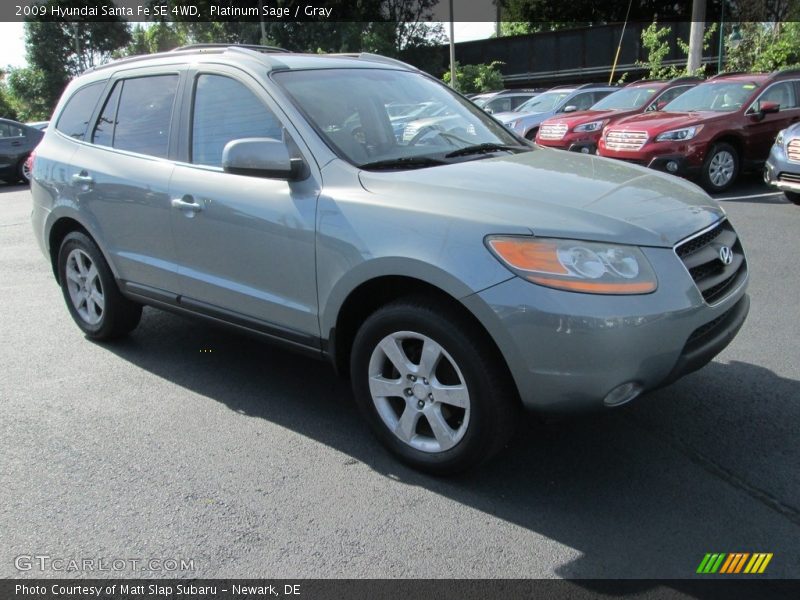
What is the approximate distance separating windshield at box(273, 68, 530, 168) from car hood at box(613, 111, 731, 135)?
6.72 meters

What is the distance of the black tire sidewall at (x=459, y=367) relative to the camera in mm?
2895

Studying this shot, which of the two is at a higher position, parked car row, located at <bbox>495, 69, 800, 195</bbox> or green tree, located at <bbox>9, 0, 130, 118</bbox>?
green tree, located at <bbox>9, 0, 130, 118</bbox>

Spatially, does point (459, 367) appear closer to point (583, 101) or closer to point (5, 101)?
point (583, 101)

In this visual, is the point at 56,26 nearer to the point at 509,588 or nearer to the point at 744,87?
the point at 744,87

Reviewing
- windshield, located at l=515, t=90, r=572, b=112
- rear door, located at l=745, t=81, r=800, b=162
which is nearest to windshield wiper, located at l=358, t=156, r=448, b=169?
rear door, located at l=745, t=81, r=800, b=162

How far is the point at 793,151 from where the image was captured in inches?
333

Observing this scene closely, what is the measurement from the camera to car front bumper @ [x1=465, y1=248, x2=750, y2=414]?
2.68 meters

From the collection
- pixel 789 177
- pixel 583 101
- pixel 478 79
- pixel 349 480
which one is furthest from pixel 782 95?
pixel 478 79

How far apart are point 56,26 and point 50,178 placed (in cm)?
5507

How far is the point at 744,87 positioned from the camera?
1095 centimetres

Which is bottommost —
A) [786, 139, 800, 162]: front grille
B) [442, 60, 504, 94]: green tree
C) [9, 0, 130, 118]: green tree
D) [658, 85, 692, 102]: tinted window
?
[786, 139, 800, 162]: front grille

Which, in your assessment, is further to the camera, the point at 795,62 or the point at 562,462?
the point at 795,62

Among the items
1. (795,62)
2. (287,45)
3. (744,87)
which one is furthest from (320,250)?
(287,45)

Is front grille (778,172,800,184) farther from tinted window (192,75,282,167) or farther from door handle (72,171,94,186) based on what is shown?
door handle (72,171,94,186)
